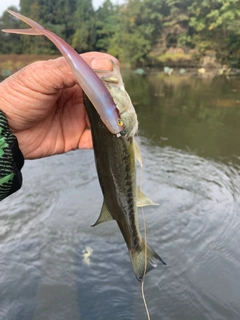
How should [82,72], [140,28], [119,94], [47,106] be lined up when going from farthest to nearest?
[140,28], [47,106], [119,94], [82,72]

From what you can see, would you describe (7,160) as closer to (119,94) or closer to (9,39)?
(119,94)

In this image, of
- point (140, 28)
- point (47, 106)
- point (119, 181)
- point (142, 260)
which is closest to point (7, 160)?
point (47, 106)

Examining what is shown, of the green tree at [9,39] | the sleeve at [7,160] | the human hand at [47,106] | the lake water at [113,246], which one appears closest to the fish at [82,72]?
the human hand at [47,106]

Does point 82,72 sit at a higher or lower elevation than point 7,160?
higher

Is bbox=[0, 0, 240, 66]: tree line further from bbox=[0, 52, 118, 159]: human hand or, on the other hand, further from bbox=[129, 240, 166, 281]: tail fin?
bbox=[129, 240, 166, 281]: tail fin

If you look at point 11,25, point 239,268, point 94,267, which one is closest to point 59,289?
point 94,267

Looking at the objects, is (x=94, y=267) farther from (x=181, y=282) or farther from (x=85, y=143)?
(x=85, y=143)

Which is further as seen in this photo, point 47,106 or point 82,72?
point 47,106

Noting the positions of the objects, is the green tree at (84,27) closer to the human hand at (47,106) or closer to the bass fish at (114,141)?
the human hand at (47,106)
